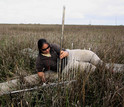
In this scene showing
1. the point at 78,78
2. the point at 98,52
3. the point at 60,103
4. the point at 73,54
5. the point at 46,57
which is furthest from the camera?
the point at 98,52

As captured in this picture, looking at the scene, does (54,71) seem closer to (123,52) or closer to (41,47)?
(41,47)

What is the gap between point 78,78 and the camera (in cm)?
138

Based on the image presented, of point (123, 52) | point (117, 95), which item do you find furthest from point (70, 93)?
point (123, 52)

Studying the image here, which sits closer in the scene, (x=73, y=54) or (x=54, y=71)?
(x=54, y=71)

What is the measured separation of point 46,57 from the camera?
2.28m

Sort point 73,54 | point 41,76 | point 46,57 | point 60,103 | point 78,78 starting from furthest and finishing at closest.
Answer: point 73,54 → point 46,57 → point 41,76 → point 78,78 → point 60,103

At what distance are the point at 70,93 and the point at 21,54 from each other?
6.86ft

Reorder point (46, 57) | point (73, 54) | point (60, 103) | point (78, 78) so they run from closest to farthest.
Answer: point (60, 103)
point (78, 78)
point (46, 57)
point (73, 54)

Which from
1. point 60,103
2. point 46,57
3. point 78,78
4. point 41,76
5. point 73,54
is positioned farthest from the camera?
point 73,54

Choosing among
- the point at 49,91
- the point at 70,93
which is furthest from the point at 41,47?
the point at 70,93

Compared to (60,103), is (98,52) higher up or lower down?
higher up

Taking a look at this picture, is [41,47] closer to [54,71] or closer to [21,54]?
[54,71]

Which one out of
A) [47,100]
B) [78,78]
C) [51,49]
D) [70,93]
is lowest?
[47,100]

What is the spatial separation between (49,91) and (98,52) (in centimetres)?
194
